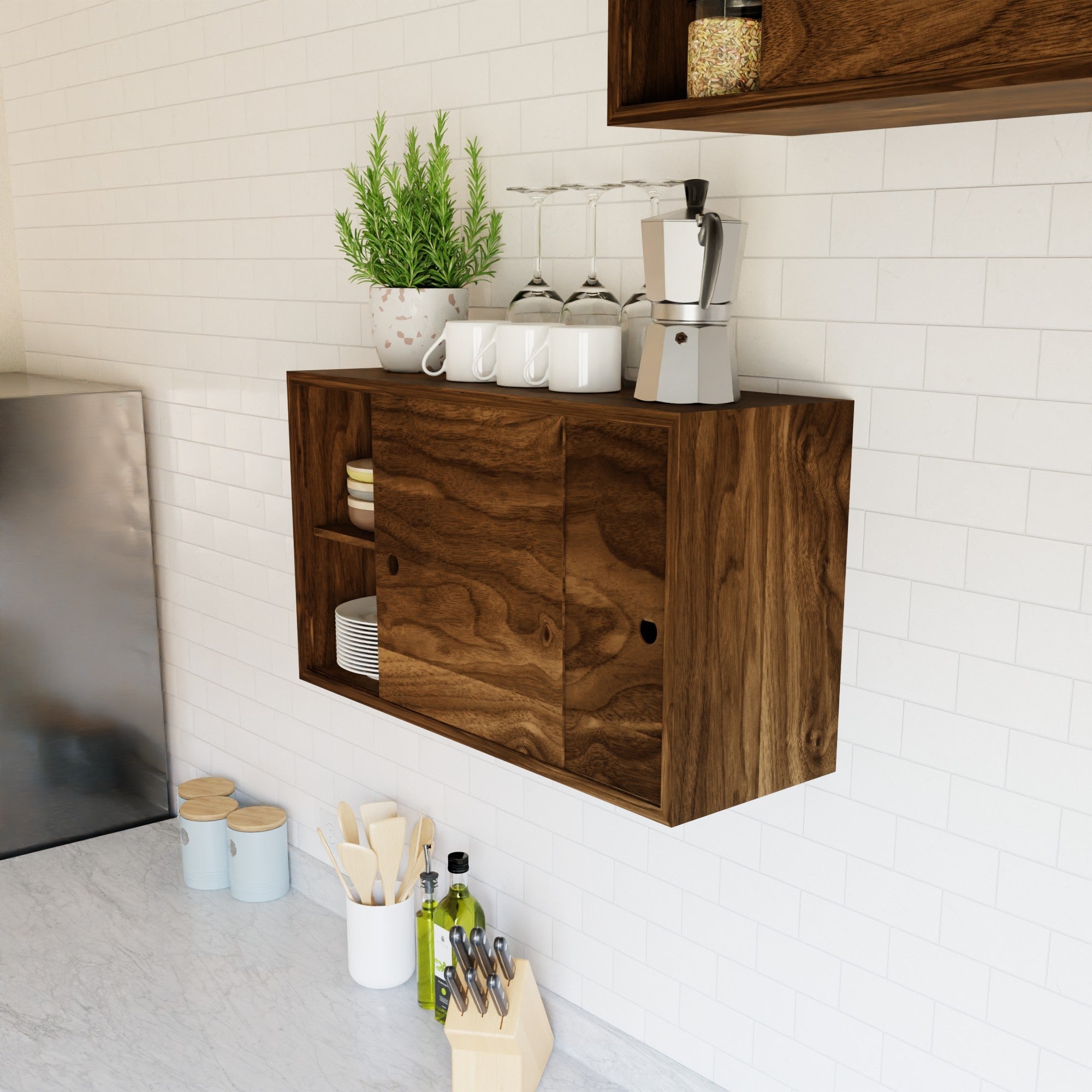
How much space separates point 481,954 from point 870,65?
61.1 inches

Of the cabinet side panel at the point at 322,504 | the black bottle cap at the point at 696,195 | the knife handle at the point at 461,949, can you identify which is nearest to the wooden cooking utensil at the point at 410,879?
the knife handle at the point at 461,949

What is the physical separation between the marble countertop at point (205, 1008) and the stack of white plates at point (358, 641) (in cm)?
72

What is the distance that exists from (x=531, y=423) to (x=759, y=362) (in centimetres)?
36

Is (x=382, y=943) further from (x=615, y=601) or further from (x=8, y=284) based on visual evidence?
(x=8, y=284)

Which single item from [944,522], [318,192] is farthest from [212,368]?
[944,522]

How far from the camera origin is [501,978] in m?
2.17

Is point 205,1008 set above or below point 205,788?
below

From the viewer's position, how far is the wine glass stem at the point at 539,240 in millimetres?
1993

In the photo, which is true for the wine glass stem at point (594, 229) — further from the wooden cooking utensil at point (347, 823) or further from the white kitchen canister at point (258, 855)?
the white kitchen canister at point (258, 855)

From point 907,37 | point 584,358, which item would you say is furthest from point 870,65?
point 584,358

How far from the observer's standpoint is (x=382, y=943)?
248 cm

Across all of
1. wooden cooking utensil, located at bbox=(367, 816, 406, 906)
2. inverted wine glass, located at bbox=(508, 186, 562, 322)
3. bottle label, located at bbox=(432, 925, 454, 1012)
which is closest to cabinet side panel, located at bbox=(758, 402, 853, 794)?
inverted wine glass, located at bbox=(508, 186, 562, 322)

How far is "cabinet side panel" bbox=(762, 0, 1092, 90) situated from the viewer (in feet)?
3.51

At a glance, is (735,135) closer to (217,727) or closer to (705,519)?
(705,519)
